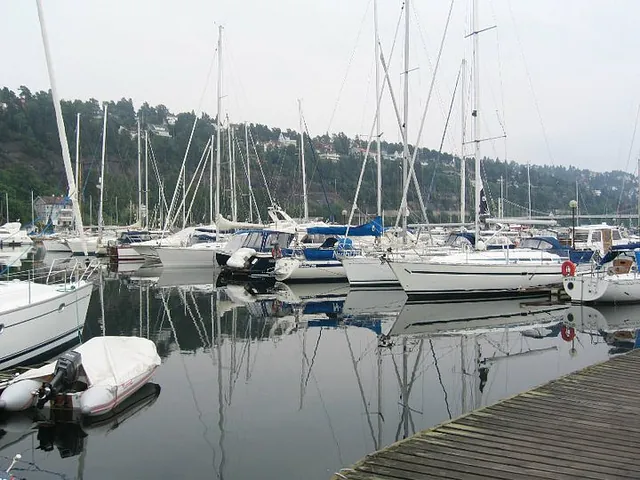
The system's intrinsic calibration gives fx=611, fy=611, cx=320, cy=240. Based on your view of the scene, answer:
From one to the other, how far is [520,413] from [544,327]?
10.4 meters

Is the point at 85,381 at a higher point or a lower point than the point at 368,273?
lower

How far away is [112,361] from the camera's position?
34.9 ft

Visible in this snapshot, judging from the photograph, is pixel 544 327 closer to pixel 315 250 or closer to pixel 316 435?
pixel 316 435

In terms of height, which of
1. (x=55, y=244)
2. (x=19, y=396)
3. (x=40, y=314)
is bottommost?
(x=19, y=396)

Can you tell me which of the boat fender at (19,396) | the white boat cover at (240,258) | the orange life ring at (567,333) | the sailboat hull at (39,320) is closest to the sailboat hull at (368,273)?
the white boat cover at (240,258)

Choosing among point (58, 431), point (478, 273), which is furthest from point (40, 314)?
point (478, 273)

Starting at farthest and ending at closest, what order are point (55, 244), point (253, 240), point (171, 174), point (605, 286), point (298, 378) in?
point (171, 174) → point (55, 244) → point (253, 240) → point (605, 286) → point (298, 378)

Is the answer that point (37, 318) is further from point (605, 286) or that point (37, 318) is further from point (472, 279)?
point (605, 286)

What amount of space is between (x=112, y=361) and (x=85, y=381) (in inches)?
27.9

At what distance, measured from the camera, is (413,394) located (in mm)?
11055

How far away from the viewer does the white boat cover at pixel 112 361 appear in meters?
10.1

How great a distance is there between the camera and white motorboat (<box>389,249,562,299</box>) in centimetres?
2317

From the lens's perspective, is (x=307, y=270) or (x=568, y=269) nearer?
(x=568, y=269)

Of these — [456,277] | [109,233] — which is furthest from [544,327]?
[109,233]
